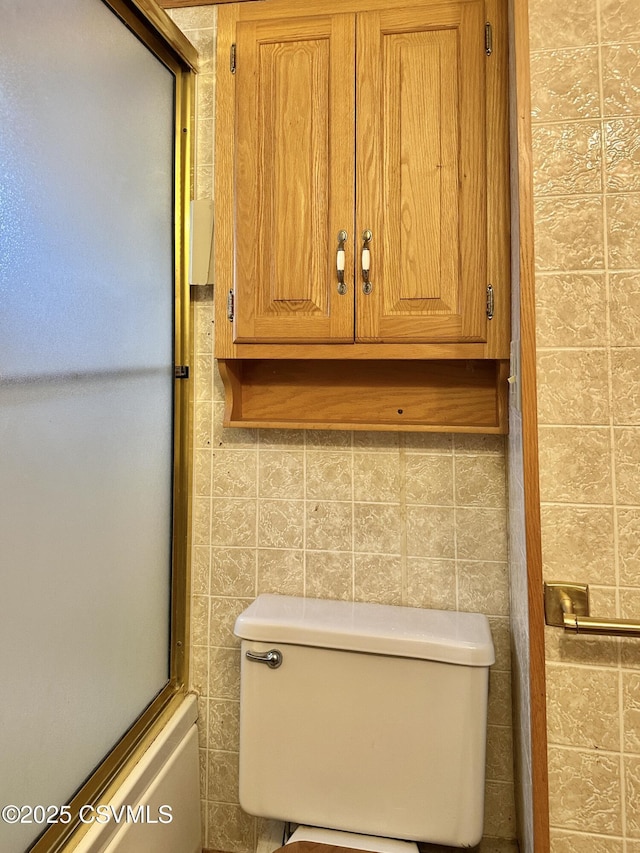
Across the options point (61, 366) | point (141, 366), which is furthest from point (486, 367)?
point (61, 366)

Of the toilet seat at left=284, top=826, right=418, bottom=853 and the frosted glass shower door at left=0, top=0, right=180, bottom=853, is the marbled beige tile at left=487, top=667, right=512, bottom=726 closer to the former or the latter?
the toilet seat at left=284, top=826, right=418, bottom=853

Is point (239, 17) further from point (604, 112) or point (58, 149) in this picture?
point (604, 112)

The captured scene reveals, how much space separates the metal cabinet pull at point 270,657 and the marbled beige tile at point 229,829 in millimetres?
427

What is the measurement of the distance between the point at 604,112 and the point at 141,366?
0.90 metres

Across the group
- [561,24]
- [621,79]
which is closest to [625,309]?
[621,79]

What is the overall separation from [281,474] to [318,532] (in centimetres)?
16

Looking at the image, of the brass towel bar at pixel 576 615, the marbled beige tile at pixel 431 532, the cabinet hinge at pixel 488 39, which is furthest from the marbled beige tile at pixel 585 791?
the cabinet hinge at pixel 488 39

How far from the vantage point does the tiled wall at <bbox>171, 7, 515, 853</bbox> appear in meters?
1.19

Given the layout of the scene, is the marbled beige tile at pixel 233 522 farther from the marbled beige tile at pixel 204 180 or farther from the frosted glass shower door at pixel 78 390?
the marbled beige tile at pixel 204 180

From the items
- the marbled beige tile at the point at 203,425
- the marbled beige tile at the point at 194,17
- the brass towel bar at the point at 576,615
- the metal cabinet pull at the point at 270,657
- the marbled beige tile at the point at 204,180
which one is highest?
the marbled beige tile at the point at 194,17

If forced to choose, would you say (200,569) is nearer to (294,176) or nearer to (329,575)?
(329,575)

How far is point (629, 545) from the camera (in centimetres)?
86

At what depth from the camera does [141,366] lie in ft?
3.64

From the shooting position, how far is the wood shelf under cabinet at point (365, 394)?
1.20 m
